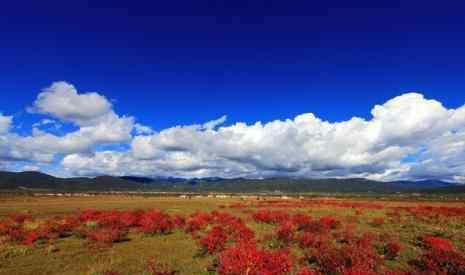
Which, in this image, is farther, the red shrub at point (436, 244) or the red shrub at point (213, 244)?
the red shrub at point (213, 244)

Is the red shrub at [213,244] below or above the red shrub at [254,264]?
below

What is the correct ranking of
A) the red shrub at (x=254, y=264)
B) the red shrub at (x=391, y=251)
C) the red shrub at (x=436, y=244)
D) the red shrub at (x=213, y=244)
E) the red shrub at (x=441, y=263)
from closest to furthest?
the red shrub at (x=254, y=264) < the red shrub at (x=441, y=263) < the red shrub at (x=391, y=251) < the red shrub at (x=436, y=244) < the red shrub at (x=213, y=244)

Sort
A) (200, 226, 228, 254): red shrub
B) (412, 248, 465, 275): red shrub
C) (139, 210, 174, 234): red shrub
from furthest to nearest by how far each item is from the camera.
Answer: (139, 210, 174, 234): red shrub
(200, 226, 228, 254): red shrub
(412, 248, 465, 275): red shrub

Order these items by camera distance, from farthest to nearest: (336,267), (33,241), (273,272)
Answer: (33,241)
(336,267)
(273,272)

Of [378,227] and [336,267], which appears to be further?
[378,227]

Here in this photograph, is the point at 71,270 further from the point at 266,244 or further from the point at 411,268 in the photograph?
the point at 411,268

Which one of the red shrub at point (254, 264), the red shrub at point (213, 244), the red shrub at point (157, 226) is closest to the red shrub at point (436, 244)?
the red shrub at point (254, 264)

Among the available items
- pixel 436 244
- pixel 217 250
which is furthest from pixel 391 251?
pixel 217 250

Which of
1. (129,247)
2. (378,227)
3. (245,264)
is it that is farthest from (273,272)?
(378,227)

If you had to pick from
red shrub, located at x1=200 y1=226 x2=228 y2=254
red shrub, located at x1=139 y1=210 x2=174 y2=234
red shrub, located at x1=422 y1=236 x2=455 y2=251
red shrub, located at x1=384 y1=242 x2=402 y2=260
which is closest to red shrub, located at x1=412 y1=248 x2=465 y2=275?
red shrub, located at x1=384 y1=242 x2=402 y2=260

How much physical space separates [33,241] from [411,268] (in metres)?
20.3

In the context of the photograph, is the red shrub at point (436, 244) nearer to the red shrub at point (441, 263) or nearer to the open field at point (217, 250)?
the open field at point (217, 250)

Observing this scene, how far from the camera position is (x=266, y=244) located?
17422mm

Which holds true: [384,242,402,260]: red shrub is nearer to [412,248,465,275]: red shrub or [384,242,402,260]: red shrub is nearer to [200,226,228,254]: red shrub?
[412,248,465,275]: red shrub
